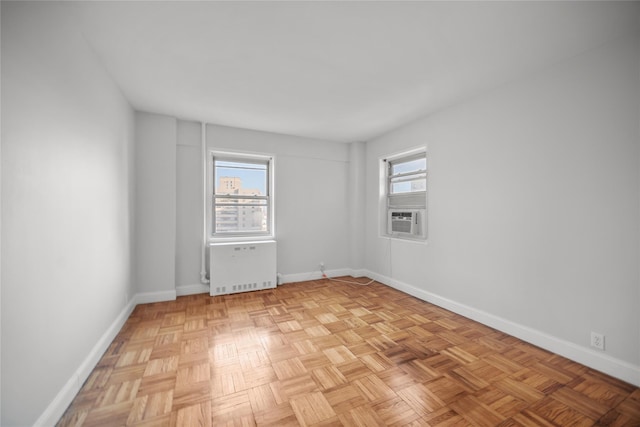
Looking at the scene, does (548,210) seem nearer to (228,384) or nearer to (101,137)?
(228,384)

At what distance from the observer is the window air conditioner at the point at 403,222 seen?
3.89 m

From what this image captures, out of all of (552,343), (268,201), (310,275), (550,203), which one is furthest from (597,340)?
(268,201)

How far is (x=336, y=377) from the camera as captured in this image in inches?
78.3

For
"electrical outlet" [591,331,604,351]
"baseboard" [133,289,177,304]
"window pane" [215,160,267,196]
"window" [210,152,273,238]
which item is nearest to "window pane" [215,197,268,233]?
"window" [210,152,273,238]

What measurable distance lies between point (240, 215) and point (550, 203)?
3.99m

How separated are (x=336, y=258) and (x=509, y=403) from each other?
3.42 m

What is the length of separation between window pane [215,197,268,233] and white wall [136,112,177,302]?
74cm

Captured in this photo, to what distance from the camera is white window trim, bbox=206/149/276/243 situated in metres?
4.11

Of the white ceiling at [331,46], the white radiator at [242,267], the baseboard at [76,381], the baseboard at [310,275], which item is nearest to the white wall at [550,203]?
the white ceiling at [331,46]

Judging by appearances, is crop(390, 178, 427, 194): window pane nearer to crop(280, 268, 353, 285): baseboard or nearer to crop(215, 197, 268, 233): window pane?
crop(280, 268, 353, 285): baseboard

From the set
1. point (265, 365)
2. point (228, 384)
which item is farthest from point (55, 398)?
point (265, 365)

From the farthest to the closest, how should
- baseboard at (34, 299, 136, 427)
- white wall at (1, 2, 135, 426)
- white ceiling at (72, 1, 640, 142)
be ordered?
white ceiling at (72, 1, 640, 142), baseboard at (34, 299, 136, 427), white wall at (1, 2, 135, 426)

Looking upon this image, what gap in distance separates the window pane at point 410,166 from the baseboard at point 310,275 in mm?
2038

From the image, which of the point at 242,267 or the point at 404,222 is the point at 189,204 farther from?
the point at 404,222
